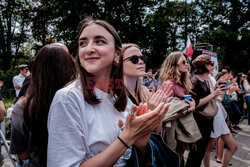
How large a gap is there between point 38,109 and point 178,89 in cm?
191

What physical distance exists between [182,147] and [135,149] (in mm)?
1633

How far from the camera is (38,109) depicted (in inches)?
57.9

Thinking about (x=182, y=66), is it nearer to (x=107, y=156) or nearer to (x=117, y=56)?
(x=117, y=56)

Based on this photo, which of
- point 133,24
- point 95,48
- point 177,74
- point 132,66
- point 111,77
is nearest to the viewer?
point 95,48

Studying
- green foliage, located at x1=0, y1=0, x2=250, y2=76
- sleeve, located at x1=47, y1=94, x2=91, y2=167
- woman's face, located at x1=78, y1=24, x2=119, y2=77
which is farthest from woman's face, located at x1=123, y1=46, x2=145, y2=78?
green foliage, located at x1=0, y1=0, x2=250, y2=76

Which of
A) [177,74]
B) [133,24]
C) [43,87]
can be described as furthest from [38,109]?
[133,24]

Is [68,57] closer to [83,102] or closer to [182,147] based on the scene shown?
[83,102]

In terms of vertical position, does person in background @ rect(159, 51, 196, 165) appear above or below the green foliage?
below

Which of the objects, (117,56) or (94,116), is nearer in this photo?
(94,116)

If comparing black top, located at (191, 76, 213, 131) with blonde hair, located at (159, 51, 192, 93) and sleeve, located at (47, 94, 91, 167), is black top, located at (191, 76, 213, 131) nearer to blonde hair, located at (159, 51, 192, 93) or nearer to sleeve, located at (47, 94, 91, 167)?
blonde hair, located at (159, 51, 192, 93)

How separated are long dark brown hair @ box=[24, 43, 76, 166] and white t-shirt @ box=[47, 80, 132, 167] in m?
0.50

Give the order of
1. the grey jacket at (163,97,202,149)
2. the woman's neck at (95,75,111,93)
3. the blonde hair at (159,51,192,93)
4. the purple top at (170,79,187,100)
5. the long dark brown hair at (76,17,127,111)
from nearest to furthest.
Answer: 1. the long dark brown hair at (76,17,127,111)
2. the woman's neck at (95,75,111,93)
3. the grey jacket at (163,97,202,149)
4. the purple top at (170,79,187,100)
5. the blonde hair at (159,51,192,93)

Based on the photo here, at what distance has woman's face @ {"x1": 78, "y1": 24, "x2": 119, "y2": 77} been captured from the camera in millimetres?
1223

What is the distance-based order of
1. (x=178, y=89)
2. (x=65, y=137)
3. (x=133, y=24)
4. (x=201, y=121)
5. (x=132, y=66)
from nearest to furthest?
1. (x=65, y=137)
2. (x=132, y=66)
3. (x=178, y=89)
4. (x=201, y=121)
5. (x=133, y=24)
